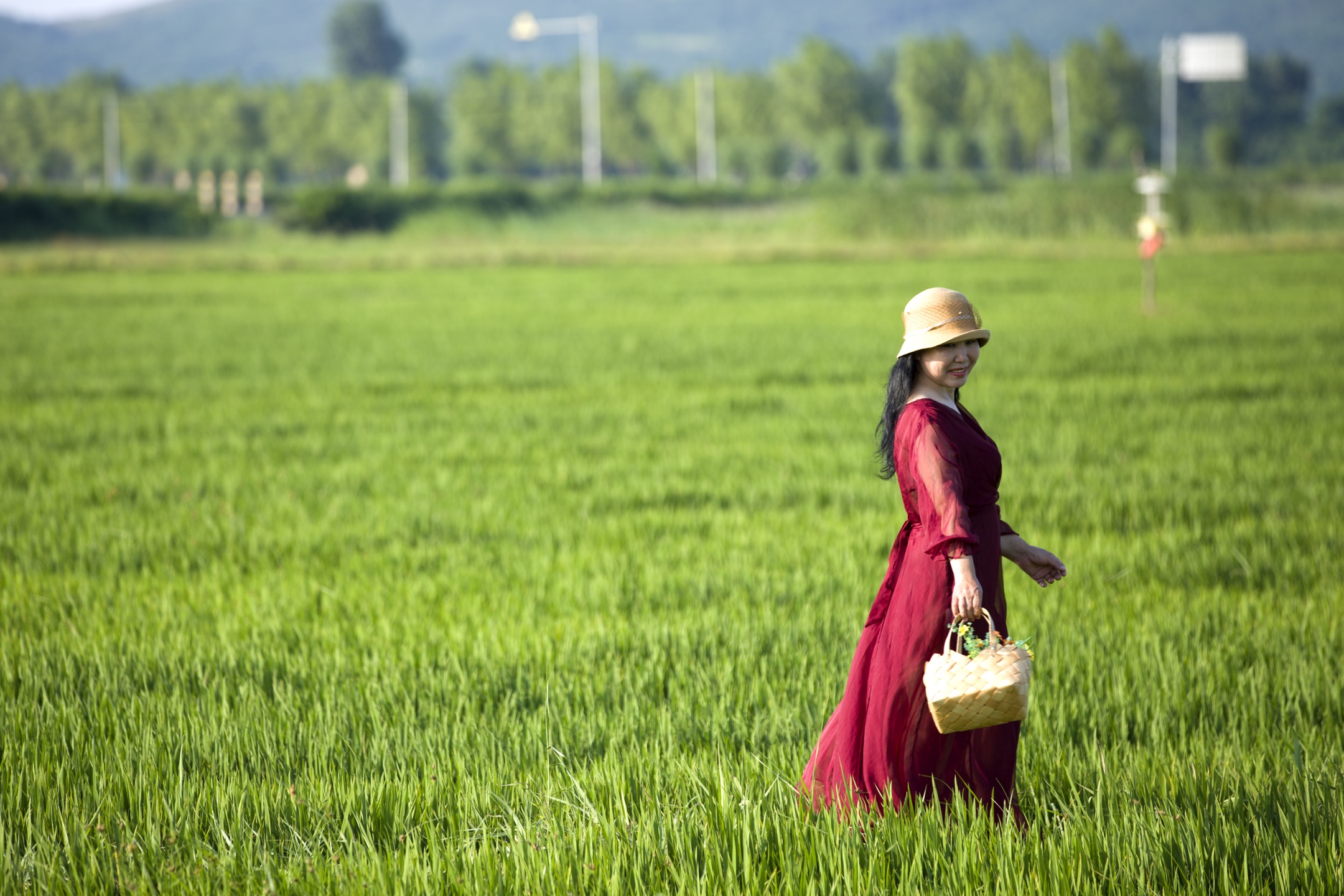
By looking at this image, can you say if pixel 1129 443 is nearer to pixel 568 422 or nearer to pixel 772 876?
pixel 568 422

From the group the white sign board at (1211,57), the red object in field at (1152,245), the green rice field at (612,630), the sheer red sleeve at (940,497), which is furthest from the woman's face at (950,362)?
the white sign board at (1211,57)

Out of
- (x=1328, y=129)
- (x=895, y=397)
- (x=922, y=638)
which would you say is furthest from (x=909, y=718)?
(x=1328, y=129)

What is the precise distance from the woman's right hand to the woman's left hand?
31 cm

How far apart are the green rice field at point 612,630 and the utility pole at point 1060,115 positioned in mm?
69291

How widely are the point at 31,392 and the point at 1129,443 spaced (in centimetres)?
1034

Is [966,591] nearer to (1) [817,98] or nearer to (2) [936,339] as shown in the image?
(2) [936,339]

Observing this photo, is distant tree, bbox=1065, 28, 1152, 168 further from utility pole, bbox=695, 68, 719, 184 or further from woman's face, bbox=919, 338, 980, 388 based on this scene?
woman's face, bbox=919, 338, 980, 388

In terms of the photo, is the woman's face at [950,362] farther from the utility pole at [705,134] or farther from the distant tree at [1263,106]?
the distant tree at [1263,106]

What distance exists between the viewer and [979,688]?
8.04ft

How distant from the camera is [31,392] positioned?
12.4 m

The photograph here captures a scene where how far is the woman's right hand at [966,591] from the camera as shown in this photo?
2576 mm

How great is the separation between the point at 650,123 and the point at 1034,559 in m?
102

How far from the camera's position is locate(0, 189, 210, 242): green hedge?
43812 mm

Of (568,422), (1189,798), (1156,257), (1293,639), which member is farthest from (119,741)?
(1156,257)
